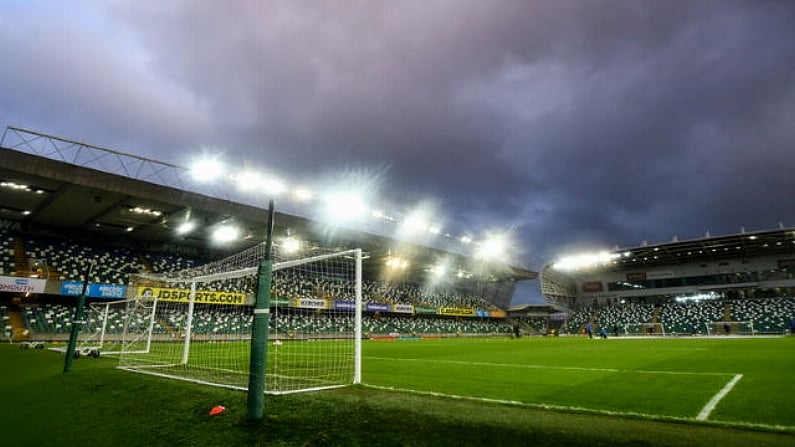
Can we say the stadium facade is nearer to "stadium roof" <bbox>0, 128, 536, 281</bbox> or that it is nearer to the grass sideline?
"stadium roof" <bbox>0, 128, 536, 281</bbox>

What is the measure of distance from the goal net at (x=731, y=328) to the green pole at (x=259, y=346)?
52.4 meters

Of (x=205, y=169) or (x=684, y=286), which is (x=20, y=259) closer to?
(x=205, y=169)

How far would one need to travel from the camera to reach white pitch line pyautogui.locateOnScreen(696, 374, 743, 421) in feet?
17.4

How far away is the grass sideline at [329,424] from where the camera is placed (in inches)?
153

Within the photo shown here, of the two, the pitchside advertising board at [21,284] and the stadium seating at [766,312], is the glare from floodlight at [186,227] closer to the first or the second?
the pitchside advertising board at [21,284]

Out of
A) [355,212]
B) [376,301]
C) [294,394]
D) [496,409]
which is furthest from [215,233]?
[496,409]

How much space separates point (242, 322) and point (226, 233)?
12.4m

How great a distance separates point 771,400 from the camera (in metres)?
6.30

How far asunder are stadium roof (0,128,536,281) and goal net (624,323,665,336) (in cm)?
3094

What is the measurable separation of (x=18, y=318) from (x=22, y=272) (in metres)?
3.21

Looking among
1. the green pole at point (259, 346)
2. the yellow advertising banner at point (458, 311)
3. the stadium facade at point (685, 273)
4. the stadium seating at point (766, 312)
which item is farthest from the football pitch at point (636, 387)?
the stadium facade at point (685, 273)

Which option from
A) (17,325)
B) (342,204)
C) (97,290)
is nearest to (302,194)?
(342,204)

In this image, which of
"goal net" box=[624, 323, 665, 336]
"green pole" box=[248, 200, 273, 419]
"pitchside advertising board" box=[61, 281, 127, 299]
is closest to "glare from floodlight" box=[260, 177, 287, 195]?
"pitchside advertising board" box=[61, 281, 127, 299]

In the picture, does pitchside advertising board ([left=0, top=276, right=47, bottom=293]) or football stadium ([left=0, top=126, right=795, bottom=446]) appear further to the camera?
pitchside advertising board ([left=0, top=276, right=47, bottom=293])
